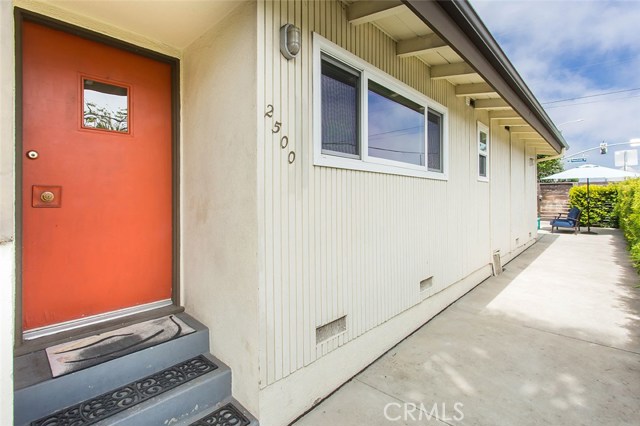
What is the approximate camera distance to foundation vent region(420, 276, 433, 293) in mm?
3783

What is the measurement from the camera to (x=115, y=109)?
7.98 ft

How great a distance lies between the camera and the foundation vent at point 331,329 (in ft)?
7.97

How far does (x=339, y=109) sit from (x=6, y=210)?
2169mm

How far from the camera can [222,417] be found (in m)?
1.99

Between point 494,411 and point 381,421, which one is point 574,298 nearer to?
point 494,411

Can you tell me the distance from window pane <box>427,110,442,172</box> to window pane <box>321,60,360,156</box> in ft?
5.32

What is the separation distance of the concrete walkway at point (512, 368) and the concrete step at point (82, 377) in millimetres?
1041

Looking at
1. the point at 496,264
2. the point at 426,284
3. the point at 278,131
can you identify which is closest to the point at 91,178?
the point at 278,131

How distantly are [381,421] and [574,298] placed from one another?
13.7 ft

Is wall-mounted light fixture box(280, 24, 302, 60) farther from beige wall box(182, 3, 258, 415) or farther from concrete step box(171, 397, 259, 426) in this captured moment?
concrete step box(171, 397, 259, 426)

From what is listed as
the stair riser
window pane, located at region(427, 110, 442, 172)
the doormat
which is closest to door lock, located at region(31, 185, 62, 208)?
the doormat

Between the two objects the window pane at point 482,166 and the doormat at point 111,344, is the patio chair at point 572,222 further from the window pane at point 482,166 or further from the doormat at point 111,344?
the doormat at point 111,344

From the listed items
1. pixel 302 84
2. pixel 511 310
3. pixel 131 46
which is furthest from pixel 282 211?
pixel 511 310

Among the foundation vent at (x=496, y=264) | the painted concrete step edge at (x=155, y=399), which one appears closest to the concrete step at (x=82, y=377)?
the painted concrete step edge at (x=155, y=399)
